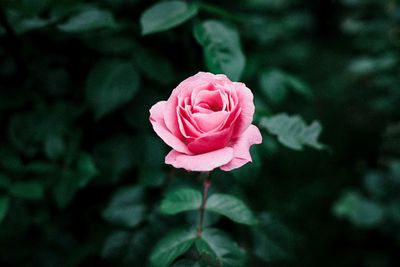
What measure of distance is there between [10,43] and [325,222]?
80.8 inches

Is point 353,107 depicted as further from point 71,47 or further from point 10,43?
point 10,43

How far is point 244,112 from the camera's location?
85cm

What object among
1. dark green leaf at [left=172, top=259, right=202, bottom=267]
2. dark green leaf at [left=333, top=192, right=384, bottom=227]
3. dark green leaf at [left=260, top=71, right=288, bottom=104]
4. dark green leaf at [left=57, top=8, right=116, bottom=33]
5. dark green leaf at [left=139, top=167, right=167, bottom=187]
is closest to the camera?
dark green leaf at [left=172, top=259, right=202, bottom=267]

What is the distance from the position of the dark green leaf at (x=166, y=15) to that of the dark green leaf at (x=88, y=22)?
11 centimetres

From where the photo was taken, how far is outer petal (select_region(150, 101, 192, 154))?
2.74 ft

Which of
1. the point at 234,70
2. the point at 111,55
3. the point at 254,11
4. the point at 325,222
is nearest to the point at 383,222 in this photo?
the point at 325,222

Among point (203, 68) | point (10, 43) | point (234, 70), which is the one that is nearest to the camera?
point (234, 70)

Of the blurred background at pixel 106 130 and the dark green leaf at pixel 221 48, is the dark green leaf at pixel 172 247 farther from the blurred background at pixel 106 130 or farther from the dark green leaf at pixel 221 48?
the dark green leaf at pixel 221 48

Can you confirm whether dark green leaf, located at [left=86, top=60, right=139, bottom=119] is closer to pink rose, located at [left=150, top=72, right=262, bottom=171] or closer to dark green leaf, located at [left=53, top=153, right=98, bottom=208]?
dark green leaf, located at [left=53, top=153, right=98, bottom=208]

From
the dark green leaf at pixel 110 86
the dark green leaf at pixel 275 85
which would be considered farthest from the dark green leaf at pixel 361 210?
the dark green leaf at pixel 110 86

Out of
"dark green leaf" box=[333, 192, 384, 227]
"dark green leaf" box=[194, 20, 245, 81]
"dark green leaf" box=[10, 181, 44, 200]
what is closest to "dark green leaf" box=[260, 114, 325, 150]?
"dark green leaf" box=[194, 20, 245, 81]

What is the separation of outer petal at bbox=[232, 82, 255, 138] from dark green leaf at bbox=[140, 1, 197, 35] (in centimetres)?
38

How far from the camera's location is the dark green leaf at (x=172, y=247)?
0.91m

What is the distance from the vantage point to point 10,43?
1.33 m
